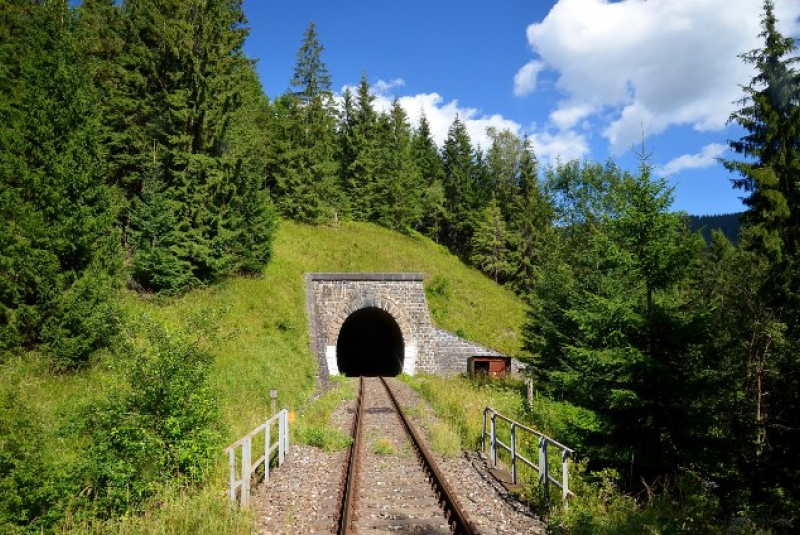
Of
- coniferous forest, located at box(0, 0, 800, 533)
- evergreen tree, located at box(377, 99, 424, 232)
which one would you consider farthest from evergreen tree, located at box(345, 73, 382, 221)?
coniferous forest, located at box(0, 0, 800, 533)

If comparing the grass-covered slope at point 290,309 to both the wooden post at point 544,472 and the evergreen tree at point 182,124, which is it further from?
the wooden post at point 544,472

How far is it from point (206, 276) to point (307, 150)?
70.2 ft

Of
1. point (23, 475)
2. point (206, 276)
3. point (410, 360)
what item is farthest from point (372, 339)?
point (23, 475)

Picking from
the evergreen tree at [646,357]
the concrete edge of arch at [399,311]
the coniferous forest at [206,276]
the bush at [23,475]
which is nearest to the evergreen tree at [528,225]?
the concrete edge of arch at [399,311]

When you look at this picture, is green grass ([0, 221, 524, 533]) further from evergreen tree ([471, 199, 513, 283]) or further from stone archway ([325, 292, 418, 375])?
evergreen tree ([471, 199, 513, 283])

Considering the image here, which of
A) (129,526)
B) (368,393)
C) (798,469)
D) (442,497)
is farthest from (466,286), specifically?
(129,526)

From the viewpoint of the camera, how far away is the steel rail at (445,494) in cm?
634

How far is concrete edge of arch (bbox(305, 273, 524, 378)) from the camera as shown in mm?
27188

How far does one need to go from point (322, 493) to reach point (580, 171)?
139 feet

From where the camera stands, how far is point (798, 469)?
9.75 m

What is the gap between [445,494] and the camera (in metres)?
7.58

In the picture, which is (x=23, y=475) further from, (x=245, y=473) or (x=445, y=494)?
(x=445, y=494)

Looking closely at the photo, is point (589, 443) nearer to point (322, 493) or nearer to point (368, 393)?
point (322, 493)

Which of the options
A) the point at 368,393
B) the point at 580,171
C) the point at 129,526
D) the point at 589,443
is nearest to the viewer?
the point at 129,526
